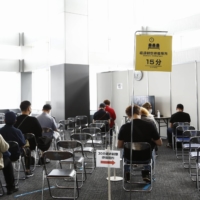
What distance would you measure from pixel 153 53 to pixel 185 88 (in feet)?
17.9

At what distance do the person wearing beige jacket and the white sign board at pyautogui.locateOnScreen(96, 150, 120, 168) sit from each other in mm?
1406

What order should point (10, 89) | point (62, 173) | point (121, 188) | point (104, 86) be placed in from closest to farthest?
point (62, 173) < point (121, 188) < point (104, 86) < point (10, 89)

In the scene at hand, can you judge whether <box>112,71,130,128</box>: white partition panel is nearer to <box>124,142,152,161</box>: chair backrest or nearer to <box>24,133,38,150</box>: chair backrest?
<box>24,133,38,150</box>: chair backrest

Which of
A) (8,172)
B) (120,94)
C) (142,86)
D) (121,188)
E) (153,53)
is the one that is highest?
(153,53)

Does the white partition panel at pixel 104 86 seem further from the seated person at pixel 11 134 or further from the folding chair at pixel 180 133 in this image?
the seated person at pixel 11 134

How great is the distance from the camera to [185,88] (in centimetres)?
896

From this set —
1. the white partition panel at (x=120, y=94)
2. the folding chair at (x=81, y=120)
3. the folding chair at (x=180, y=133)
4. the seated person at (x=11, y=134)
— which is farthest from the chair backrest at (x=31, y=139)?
the white partition panel at (x=120, y=94)

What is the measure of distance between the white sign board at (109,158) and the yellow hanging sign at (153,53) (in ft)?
3.53

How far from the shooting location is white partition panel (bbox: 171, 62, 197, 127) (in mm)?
8726

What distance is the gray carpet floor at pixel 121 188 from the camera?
4.30 m

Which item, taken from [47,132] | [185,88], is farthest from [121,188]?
[185,88]

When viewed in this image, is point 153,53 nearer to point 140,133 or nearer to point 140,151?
point 140,133

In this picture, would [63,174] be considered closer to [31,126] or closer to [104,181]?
[104,181]

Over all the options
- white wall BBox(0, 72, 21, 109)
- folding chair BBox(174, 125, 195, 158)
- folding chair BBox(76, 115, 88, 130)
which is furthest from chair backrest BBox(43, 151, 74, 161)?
white wall BBox(0, 72, 21, 109)
